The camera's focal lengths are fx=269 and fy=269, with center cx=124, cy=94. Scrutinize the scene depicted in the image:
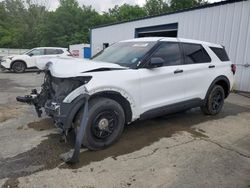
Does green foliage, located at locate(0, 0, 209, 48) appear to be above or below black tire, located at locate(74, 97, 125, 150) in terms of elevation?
above

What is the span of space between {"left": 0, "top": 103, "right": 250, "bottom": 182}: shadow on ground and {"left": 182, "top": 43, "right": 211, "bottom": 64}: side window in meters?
1.39

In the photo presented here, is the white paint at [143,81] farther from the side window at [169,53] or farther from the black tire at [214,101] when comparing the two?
the black tire at [214,101]

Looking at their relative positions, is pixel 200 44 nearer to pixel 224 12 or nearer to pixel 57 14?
pixel 224 12

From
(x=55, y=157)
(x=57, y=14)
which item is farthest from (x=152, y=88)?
(x=57, y=14)

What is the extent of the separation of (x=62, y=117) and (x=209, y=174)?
89.1 inches

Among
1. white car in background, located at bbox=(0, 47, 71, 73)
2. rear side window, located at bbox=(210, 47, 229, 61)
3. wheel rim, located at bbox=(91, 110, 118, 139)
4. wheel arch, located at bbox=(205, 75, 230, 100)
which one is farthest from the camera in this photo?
white car in background, located at bbox=(0, 47, 71, 73)

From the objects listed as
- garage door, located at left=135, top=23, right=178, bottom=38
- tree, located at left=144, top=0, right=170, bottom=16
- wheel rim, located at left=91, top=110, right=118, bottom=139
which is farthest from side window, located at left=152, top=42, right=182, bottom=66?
tree, located at left=144, top=0, right=170, bottom=16

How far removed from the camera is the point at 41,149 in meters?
4.39

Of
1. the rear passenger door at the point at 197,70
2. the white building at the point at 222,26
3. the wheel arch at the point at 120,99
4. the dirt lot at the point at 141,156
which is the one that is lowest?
the dirt lot at the point at 141,156

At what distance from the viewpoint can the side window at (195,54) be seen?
5.78 m

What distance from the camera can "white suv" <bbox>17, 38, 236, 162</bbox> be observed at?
4.15 meters

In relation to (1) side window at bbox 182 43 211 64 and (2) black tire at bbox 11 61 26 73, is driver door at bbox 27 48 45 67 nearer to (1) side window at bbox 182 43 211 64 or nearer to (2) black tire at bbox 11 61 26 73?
(2) black tire at bbox 11 61 26 73

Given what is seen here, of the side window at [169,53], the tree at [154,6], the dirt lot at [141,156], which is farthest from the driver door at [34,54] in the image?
the tree at [154,6]

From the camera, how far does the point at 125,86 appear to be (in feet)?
14.8
